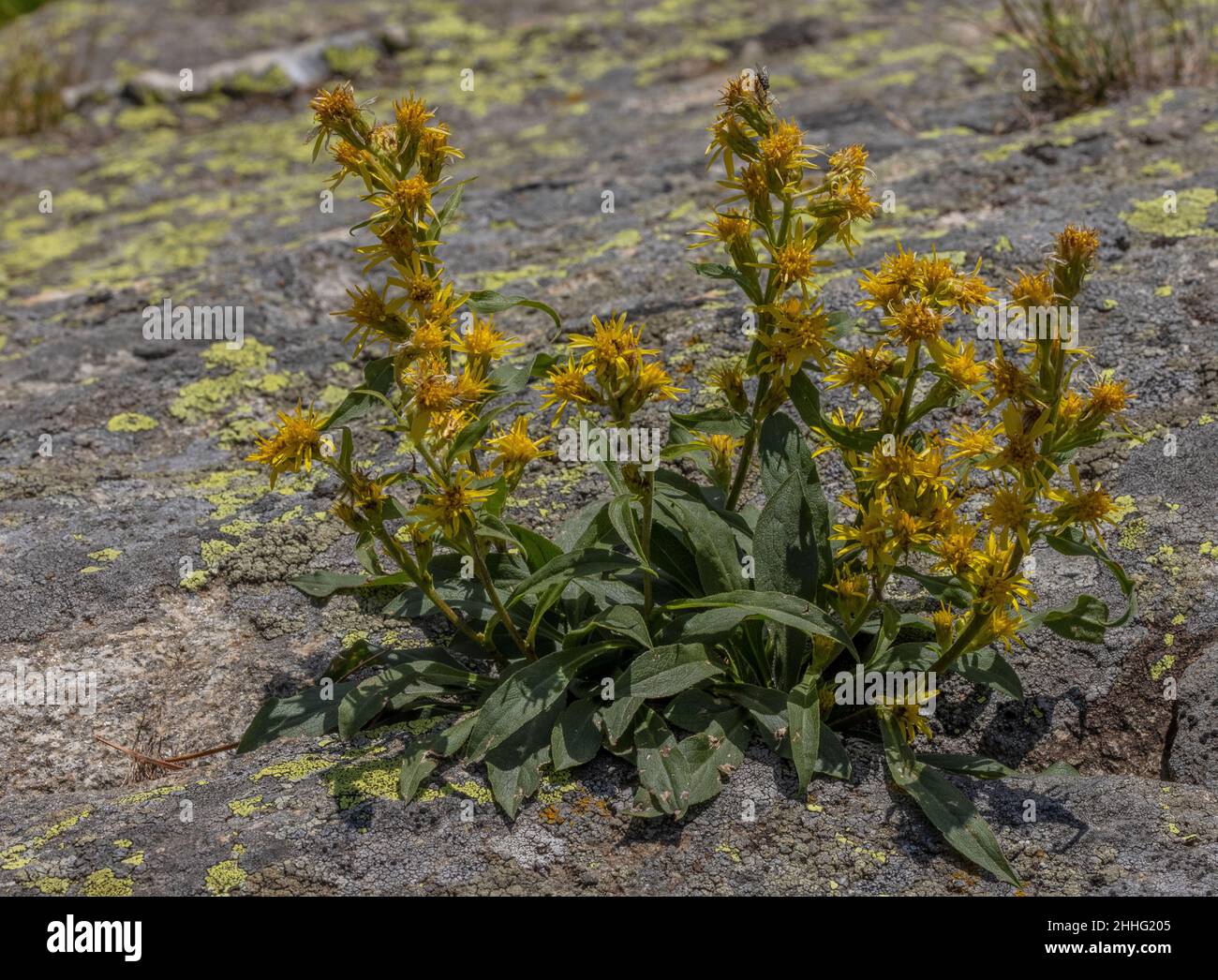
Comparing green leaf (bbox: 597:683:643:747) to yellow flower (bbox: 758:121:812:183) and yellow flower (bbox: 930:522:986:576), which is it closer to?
yellow flower (bbox: 930:522:986:576)

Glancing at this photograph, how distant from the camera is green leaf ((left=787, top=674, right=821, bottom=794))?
2.95 meters

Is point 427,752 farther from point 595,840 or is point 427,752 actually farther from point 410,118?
point 410,118

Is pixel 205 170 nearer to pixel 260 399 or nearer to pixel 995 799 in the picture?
pixel 260 399

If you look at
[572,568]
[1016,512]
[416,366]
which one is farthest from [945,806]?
[416,366]

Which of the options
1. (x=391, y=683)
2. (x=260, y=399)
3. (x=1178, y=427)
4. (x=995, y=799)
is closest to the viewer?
(x=995, y=799)

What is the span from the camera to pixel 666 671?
10.2 ft

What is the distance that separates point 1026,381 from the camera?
2791mm

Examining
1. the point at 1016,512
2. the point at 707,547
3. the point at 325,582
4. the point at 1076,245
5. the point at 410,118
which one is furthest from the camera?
the point at 325,582

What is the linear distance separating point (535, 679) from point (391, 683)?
450 mm

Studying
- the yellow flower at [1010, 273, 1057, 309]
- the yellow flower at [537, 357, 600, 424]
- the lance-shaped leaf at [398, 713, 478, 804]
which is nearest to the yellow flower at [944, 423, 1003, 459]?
the yellow flower at [1010, 273, 1057, 309]

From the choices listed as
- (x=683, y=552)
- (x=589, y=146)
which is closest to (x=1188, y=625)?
(x=683, y=552)

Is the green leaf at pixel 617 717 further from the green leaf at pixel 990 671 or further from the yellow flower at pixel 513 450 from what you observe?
the green leaf at pixel 990 671

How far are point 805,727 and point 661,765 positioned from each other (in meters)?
0.38

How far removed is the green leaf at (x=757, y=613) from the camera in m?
3.03
